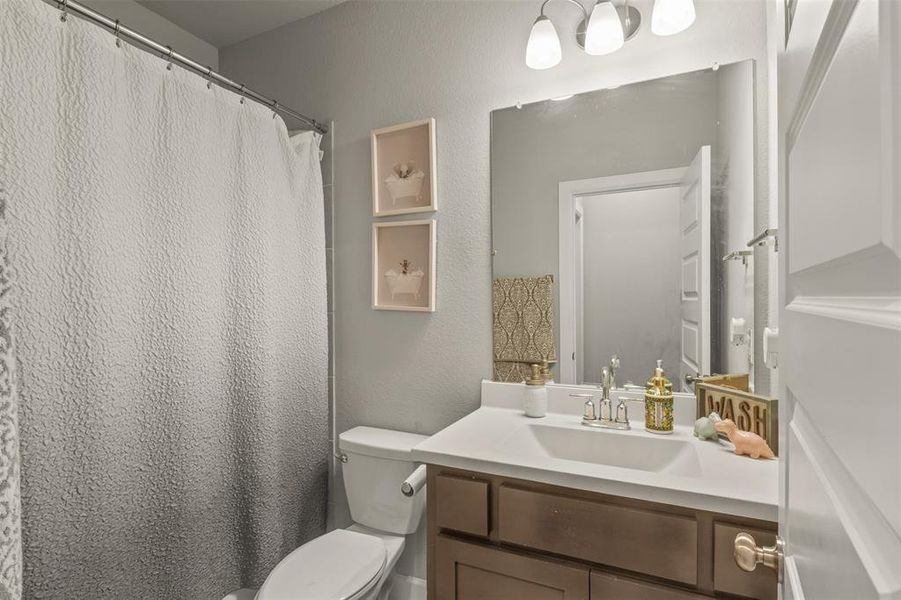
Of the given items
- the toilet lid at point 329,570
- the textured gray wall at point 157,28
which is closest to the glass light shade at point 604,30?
the toilet lid at point 329,570

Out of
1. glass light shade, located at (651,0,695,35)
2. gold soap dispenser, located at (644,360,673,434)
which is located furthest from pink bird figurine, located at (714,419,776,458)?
glass light shade, located at (651,0,695,35)

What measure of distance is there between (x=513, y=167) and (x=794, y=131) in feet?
3.84

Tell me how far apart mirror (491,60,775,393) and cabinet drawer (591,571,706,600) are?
63 cm

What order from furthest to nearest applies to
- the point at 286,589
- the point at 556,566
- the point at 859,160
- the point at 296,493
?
the point at 296,493, the point at 286,589, the point at 556,566, the point at 859,160

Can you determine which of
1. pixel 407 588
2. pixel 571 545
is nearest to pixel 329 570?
pixel 407 588

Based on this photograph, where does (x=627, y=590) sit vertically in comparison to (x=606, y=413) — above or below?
below

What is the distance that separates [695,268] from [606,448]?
23.6 inches

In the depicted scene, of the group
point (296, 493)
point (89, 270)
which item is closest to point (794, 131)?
point (89, 270)

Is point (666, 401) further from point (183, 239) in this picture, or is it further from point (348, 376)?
point (183, 239)

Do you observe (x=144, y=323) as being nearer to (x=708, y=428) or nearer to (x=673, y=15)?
(x=708, y=428)

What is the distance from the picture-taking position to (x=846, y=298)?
326 millimetres

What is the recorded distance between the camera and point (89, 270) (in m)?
1.18

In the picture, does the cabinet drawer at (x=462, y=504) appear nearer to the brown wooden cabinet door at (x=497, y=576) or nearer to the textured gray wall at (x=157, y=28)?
the brown wooden cabinet door at (x=497, y=576)

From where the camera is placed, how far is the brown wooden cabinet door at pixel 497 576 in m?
1.05
